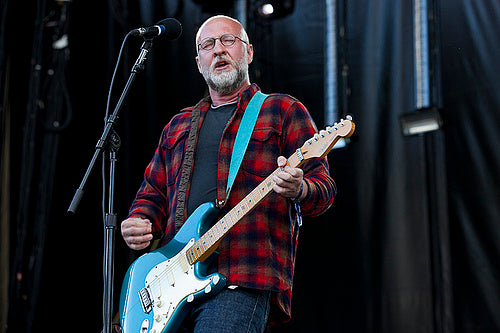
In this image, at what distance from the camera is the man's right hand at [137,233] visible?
7.35 feet

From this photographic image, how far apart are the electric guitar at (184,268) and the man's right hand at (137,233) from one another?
6 cm

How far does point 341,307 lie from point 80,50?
7.90 ft

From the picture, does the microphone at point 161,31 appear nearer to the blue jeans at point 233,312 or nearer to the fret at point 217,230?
the fret at point 217,230

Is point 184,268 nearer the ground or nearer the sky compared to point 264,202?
nearer the ground

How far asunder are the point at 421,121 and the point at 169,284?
1813mm

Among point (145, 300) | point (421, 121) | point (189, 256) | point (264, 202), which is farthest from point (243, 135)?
point (421, 121)

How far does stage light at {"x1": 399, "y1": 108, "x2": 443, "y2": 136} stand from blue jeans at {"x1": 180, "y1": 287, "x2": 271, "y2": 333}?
1.62 m

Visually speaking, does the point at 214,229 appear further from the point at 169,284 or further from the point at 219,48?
the point at 219,48

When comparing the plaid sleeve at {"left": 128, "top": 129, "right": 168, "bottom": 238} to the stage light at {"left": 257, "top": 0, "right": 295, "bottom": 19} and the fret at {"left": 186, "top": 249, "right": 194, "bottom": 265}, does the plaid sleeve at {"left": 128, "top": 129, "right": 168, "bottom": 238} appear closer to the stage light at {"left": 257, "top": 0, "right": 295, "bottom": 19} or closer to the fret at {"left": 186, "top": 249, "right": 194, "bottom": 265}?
the fret at {"left": 186, "top": 249, "right": 194, "bottom": 265}

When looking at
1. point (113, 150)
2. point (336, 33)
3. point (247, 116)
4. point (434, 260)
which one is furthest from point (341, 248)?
point (113, 150)

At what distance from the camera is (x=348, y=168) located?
12.0 ft

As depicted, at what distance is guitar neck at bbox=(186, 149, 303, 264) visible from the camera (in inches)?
76.7

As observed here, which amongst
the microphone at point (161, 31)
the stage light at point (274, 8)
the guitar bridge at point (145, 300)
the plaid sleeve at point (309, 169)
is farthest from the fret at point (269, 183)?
the stage light at point (274, 8)

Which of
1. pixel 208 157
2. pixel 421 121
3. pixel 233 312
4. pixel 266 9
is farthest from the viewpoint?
pixel 266 9
